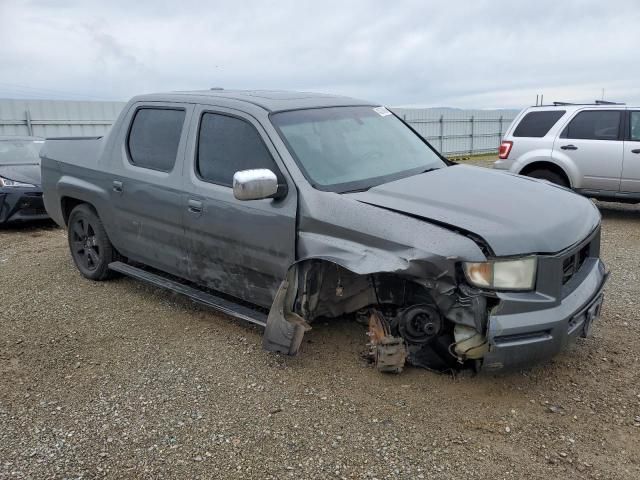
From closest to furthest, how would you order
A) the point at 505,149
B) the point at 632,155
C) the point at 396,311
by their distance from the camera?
the point at 396,311 < the point at 632,155 < the point at 505,149

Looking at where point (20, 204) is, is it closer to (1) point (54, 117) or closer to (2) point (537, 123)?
(1) point (54, 117)

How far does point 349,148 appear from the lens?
13.2 ft

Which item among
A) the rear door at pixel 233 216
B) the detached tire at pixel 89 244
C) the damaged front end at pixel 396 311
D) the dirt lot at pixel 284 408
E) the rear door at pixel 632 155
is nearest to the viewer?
the dirt lot at pixel 284 408

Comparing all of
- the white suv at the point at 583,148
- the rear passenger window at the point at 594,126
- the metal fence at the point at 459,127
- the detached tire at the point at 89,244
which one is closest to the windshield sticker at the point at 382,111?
the detached tire at the point at 89,244

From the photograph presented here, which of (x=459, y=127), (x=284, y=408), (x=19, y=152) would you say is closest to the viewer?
(x=284, y=408)

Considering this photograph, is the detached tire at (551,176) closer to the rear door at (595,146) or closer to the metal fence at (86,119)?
the rear door at (595,146)

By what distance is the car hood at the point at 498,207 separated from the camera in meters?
3.03

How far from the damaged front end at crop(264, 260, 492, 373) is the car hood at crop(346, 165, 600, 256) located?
34cm

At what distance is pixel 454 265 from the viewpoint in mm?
2982

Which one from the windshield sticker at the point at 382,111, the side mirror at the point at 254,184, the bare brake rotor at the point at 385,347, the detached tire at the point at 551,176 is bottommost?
the bare brake rotor at the point at 385,347

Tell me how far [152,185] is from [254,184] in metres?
1.51

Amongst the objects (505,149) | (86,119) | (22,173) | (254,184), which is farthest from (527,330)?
(86,119)

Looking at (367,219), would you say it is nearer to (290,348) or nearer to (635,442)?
(290,348)

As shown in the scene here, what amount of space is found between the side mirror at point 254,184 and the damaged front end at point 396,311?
20.1 inches
